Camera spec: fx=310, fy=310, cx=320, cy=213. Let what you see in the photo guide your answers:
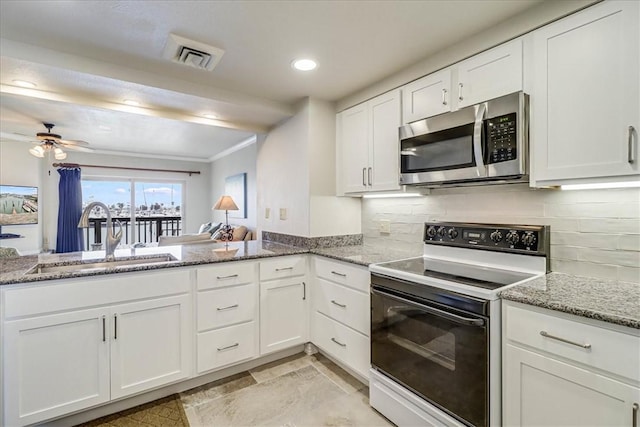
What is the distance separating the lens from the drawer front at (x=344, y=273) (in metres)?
2.05

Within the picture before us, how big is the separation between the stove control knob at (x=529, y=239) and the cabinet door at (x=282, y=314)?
1.58 meters

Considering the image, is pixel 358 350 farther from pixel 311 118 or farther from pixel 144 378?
pixel 311 118

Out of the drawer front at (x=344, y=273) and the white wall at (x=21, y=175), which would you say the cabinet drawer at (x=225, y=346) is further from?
the white wall at (x=21, y=175)

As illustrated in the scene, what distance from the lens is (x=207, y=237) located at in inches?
182

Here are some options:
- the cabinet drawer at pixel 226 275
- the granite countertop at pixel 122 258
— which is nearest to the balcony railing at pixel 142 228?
the granite countertop at pixel 122 258

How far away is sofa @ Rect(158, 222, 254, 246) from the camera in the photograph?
4171 mm

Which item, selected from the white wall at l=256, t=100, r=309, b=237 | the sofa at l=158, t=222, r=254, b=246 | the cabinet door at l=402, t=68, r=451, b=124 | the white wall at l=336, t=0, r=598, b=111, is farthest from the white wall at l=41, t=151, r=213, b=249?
the cabinet door at l=402, t=68, r=451, b=124

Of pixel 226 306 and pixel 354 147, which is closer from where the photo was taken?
pixel 226 306

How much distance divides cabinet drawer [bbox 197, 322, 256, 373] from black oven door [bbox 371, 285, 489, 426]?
943mm

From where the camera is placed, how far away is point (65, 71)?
193 centimetres

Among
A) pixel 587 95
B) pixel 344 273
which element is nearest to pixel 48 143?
pixel 344 273

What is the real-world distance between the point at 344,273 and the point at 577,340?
4.38ft

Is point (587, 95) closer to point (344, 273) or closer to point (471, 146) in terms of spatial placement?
point (471, 146)

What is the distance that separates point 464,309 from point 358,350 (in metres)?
0.94
